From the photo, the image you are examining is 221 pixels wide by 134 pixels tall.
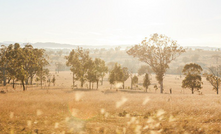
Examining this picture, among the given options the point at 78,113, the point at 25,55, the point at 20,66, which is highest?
the point at 25,55

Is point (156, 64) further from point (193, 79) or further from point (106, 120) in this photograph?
point (106, 120)

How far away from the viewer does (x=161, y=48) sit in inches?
1967

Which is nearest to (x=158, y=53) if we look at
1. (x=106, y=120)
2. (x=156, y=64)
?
(x=156, y=64)

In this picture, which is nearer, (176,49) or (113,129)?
(113,129)

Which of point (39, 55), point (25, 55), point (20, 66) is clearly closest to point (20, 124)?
point (20, 66)

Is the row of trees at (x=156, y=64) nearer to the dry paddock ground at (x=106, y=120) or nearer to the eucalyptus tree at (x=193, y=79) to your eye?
the eucalyptus tree at (x=193, y=79)

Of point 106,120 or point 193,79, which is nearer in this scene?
point 106,120

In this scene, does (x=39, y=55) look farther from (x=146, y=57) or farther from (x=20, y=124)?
(x=20, y=124)

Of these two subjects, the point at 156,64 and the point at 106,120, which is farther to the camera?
the point at 156,64

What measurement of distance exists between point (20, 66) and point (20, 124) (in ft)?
80.3

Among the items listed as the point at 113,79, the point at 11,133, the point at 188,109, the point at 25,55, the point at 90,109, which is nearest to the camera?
the point at 11,133

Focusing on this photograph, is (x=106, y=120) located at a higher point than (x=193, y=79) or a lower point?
lower

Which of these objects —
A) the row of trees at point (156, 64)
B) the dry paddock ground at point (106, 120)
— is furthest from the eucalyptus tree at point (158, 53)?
the dry paddock ground at point (106, 120)

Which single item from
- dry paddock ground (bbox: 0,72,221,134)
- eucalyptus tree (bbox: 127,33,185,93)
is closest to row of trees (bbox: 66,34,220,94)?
eucalyptus tree (bbox: 127,33,185,93)
